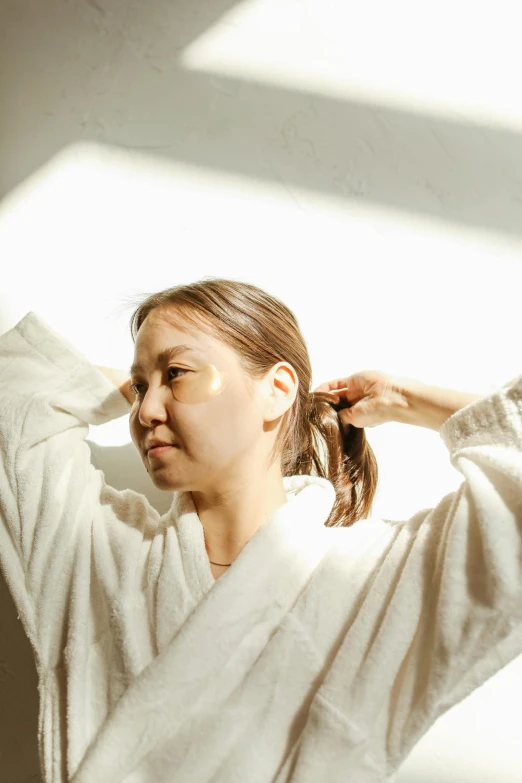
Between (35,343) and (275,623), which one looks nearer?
(275,623)

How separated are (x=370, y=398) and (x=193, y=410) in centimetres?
27

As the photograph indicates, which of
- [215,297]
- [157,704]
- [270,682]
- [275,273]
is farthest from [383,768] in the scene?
[275,273]

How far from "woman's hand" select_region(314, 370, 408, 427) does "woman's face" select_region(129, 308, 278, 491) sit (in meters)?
0.16

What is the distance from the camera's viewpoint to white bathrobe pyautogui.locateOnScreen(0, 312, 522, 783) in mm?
688

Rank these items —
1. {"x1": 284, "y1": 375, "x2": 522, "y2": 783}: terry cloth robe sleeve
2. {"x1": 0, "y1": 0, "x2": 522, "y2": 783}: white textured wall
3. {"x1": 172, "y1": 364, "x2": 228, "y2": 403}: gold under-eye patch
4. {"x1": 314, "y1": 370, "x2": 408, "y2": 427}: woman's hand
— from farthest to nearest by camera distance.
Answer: {"x1": 0, "y1": 0, "x2": 522, "y2": 783}: white textured wall → {"x1": 314, "y1": 370, "x2": 408, "y2": 427}: woman's hand → {"x1": 172, "y1": 364, "x2": 228, "y2": 403}: gold under-eye patch → {"x1": 284, "y1": 375, "x2": 522, "y2": 783}: terry cloth robe sleeve

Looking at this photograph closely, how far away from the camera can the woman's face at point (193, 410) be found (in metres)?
0.80

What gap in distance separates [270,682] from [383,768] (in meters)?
0.14

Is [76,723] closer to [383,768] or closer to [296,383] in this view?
[383,768]

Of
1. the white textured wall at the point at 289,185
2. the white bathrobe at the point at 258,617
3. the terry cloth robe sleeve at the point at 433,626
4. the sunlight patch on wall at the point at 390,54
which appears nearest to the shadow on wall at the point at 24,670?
the white textured wall at the point at 289,185

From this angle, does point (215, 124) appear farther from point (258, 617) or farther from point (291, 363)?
point (258, 617)

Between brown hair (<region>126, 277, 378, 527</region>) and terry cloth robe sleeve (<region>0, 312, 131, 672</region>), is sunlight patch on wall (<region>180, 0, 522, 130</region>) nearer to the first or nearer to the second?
brown hair (<region>126, 277, 378, 527</region>)

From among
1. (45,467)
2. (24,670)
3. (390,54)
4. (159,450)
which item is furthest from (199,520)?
(390,54)

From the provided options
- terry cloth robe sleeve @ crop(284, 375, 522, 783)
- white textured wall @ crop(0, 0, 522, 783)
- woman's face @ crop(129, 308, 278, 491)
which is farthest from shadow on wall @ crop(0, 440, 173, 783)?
terry cloth robe sleeve @ crop(284, 375, 522, 783)

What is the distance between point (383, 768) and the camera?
2.33ft
